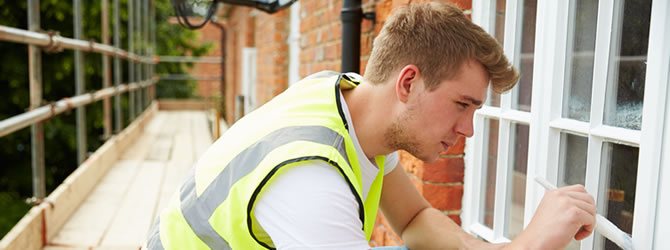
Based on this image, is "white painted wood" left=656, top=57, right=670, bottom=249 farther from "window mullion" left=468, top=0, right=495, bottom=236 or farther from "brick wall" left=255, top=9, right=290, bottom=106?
"brick wall" left=255, top=9, right=290, bottom=106

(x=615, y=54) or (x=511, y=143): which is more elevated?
(x=615, y=54)

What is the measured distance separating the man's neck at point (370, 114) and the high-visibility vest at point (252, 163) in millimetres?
56

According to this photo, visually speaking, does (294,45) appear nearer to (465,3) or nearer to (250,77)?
(250,77)

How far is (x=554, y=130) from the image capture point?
55.2 inches

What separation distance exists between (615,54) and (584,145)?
232 millimetres

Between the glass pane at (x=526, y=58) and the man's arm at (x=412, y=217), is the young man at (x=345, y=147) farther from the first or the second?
the glass pane at (x=526, y=58)

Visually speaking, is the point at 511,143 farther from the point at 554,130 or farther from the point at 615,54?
the point at 615,54

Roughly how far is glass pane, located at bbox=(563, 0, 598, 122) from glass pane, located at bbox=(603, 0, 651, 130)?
89mm

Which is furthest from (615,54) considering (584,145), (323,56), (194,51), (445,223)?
(194,51)

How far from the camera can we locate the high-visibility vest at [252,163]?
1079 mm

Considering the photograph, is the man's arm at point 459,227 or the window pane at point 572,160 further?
the window pane at point 572,160

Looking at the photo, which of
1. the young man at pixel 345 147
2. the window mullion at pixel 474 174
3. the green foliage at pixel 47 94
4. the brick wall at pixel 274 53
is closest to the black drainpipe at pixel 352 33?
the window mullion at pixel 474 174

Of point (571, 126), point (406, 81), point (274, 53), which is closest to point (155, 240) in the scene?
point (406, 81)

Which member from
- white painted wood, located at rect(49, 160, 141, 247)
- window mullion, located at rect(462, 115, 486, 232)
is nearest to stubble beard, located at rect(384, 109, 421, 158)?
window mullion, located at rect(462, 115, 486, 232)
